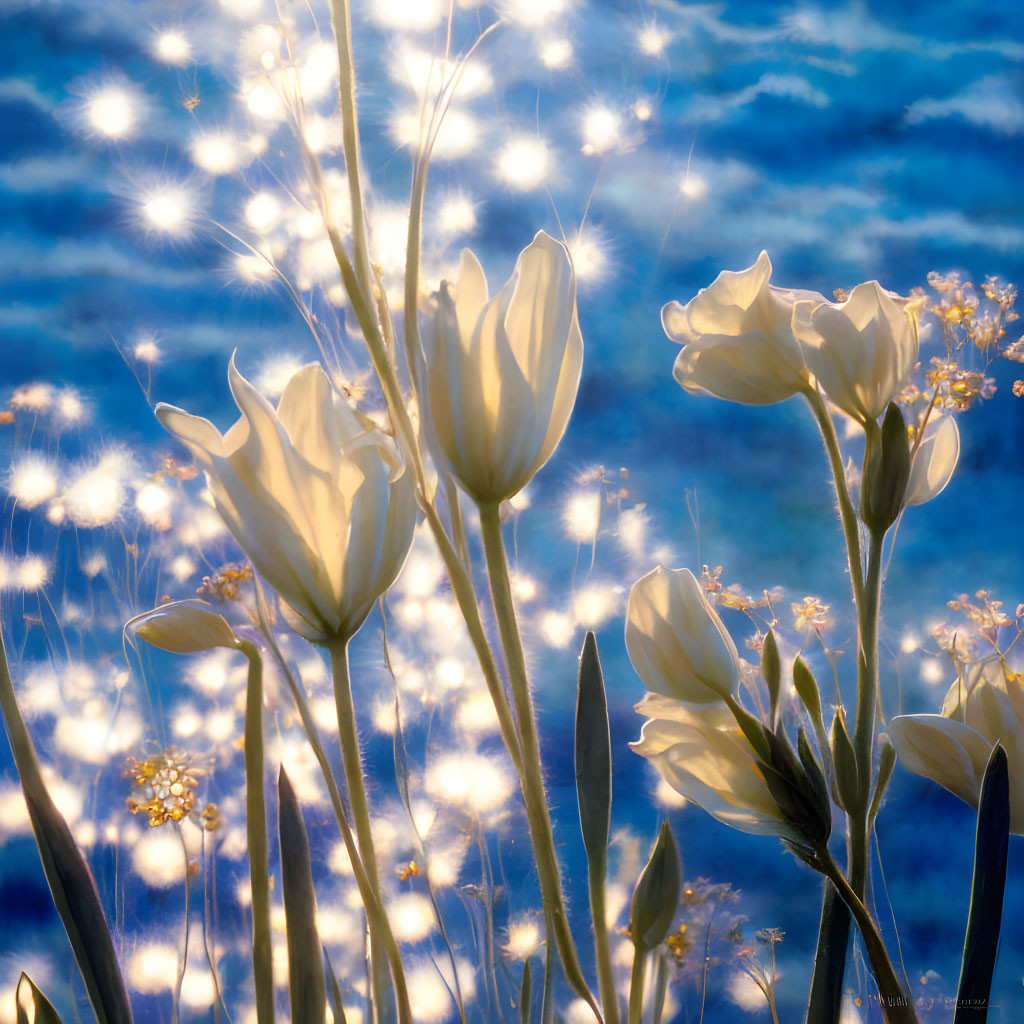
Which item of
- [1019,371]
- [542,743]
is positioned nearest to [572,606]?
[542,743]

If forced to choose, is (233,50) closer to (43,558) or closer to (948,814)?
(43,558)

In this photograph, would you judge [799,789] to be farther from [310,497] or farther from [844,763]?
[310,497]

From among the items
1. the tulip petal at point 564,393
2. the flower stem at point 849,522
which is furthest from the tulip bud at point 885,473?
the tulip petal at point 564,393

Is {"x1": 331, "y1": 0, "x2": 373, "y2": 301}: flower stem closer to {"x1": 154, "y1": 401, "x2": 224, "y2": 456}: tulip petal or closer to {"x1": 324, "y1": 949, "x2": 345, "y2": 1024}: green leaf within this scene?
{"x1": 154, "y1": 401, "x2": 224, "y2": 456}: tulip petal

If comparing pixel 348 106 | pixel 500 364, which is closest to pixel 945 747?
pixel 500 364

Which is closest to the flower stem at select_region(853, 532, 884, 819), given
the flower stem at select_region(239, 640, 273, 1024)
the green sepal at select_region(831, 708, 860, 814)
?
the green sepal at select_region(831, 708, 860, 814)
